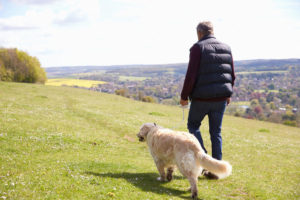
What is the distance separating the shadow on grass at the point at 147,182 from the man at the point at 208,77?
7.69 feet

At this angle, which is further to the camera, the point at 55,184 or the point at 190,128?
the point at 190,128

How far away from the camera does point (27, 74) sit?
7406 centimetres

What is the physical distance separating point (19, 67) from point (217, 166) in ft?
258

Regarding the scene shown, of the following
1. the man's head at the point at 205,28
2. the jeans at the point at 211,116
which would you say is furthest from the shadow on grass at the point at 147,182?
the man's head at the point at 205,28

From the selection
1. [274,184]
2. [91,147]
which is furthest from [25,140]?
[274,184]

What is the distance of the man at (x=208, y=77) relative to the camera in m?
7.44

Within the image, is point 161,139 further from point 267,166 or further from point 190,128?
point 267,166

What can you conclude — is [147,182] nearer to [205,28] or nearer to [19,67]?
[205,28]

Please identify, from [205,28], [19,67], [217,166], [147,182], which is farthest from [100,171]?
[19,67]

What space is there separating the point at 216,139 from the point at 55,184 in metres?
5.13

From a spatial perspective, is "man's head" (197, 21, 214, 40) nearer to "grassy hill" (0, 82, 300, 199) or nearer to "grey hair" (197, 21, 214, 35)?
"grey hair" (197, 21, 214, 35)

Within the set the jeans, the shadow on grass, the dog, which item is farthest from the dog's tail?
the jeans

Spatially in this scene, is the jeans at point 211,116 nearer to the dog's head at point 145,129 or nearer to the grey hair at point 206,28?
the dog's head at point 145,129

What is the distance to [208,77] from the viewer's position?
746cm
